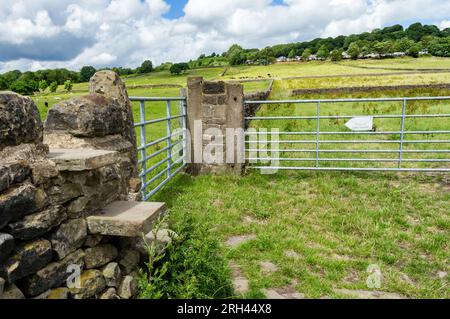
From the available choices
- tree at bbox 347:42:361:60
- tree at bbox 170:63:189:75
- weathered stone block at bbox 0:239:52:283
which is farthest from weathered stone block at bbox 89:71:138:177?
tree at bbox 347:42:361:60

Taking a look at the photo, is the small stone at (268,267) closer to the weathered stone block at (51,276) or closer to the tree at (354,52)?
the weathered stone block at (51,276)

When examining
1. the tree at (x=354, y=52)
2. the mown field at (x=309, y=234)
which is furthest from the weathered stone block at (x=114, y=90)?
the tree at (x=354, y=52)

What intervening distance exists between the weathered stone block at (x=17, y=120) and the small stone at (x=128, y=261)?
1.08m

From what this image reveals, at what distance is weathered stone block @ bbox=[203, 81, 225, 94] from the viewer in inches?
269

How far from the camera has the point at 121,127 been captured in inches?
133

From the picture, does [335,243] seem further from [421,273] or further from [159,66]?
[159,66]

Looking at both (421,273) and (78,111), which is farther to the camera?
(421,273)

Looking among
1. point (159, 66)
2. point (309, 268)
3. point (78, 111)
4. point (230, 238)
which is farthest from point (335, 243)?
point (159, 66)

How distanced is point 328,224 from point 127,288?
2.86m

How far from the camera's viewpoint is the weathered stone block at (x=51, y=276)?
2.06 metres

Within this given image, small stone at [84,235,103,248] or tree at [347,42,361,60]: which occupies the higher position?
tree at [347,42,361,60]

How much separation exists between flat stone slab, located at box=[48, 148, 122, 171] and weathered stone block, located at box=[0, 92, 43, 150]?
0.19 metres

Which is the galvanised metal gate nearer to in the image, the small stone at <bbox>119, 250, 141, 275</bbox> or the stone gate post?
the stone gate post

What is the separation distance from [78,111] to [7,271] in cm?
136
